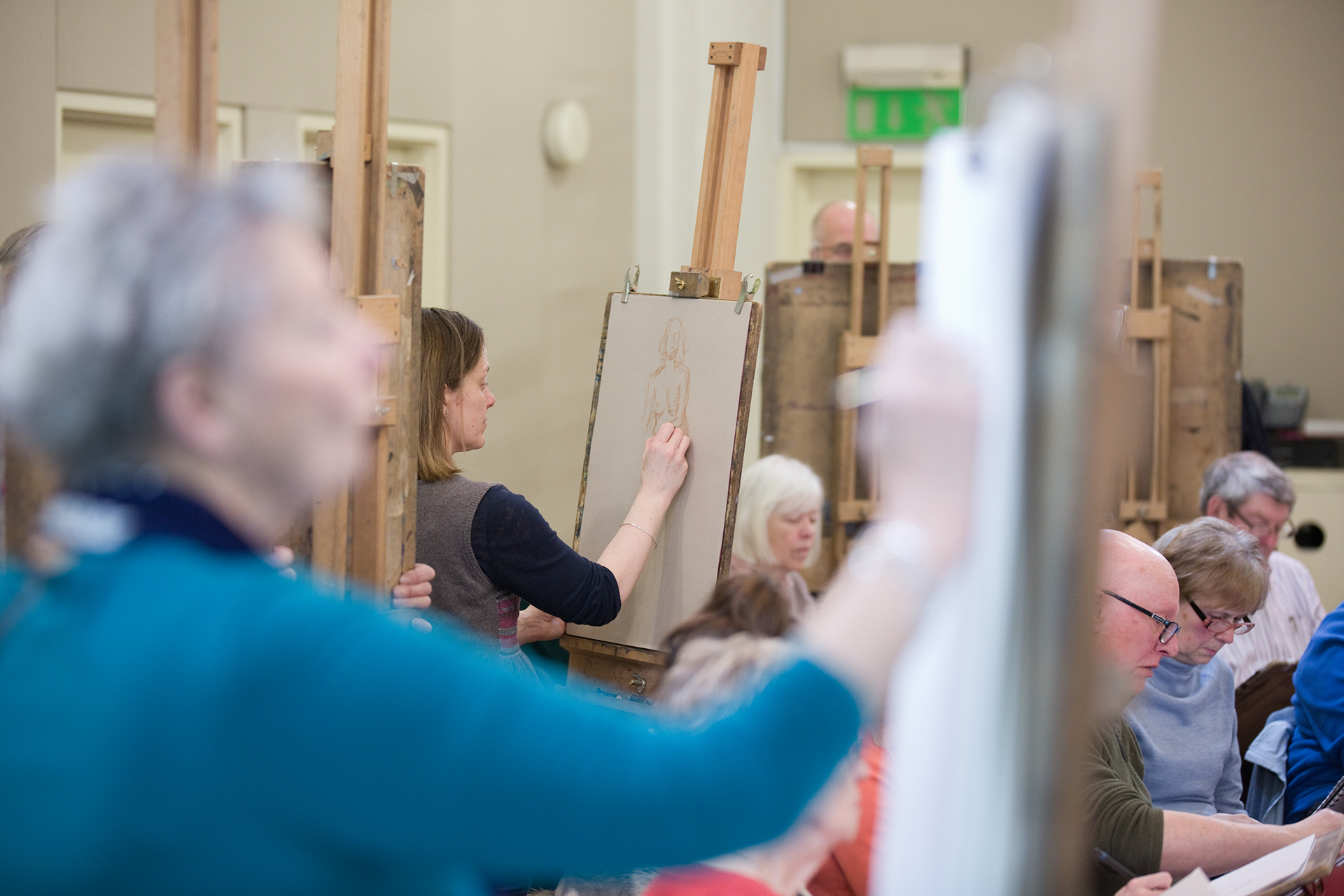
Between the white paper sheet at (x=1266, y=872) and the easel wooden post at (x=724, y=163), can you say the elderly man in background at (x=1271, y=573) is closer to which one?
the white paper sheet at (x=1266, y=872)

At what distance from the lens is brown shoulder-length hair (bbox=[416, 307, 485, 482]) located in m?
2.12

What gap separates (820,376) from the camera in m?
4.04

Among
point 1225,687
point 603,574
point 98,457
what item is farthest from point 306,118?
point 98,457

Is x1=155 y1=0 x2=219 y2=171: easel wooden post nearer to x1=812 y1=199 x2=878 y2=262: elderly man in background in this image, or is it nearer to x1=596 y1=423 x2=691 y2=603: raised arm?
x1=596 y1=423 x2=691 y2=603: raised arm

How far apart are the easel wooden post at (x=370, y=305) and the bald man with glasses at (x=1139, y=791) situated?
1081 millimetres

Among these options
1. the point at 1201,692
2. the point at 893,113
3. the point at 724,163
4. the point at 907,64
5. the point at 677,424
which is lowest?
the point at 1201,692

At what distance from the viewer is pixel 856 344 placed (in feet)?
12.9

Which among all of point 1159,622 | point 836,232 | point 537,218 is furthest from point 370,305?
point 537,218

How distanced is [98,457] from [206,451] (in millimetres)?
59

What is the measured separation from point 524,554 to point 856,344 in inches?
83.3

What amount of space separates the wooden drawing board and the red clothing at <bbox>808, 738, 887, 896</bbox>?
2587mm

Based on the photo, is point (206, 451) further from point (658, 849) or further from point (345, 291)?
point (345, 291)

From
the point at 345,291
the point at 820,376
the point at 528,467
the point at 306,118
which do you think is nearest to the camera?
the point at 345,291

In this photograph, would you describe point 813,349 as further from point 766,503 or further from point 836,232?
point 766,503
